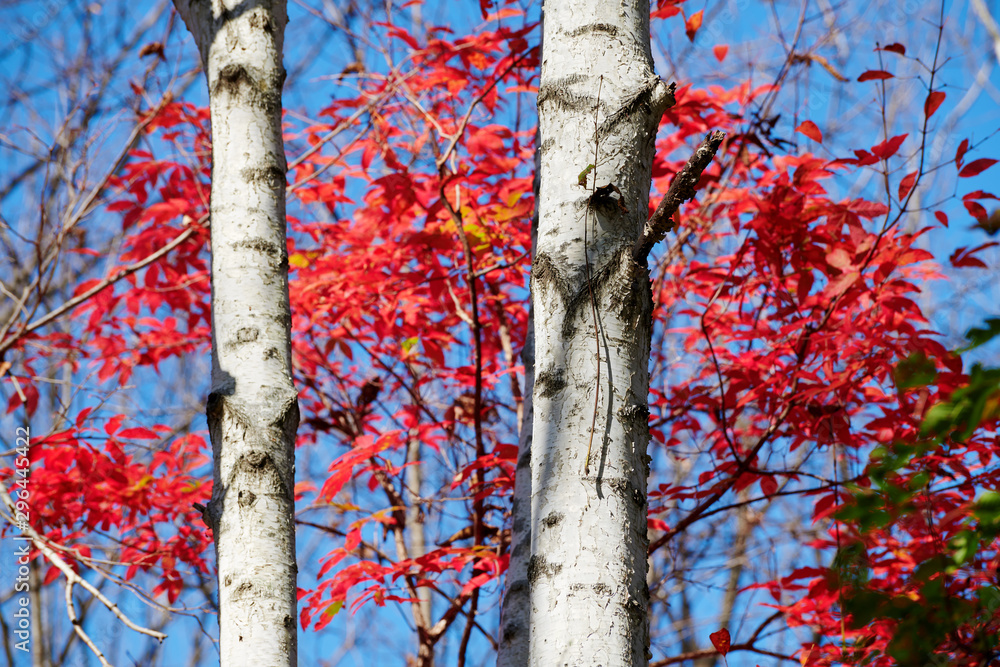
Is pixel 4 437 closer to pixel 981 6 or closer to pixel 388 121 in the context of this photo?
pixel 388 121

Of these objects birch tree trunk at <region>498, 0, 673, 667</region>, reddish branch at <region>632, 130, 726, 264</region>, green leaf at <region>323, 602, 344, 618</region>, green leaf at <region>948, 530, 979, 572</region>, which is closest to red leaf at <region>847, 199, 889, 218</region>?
birch tree trunk at <region>498, 0, 673, 667</region>

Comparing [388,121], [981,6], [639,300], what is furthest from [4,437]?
[981,6]

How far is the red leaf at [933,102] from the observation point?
2.26 metres

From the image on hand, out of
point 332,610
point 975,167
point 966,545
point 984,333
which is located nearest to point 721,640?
point 966,545

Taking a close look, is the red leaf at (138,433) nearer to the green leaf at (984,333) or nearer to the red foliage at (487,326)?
the red foliage at (487,326)

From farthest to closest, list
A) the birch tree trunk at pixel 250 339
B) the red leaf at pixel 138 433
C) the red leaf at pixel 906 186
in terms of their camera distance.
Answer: the red leaf at pixel 138 433, the red leaf at pixel 906 186, the birch tree trunk at pixel 250 339

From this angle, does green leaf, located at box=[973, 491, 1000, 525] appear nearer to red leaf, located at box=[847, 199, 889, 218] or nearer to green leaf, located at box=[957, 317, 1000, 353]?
green leaf, located at box=[957, 317, 1000, 353]

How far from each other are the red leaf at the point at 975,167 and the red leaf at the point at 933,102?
210 mm

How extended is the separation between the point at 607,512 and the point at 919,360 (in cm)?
48

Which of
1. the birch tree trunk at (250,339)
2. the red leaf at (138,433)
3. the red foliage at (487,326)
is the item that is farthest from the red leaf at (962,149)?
the red leaf at (138,433)

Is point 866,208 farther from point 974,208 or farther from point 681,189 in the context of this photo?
point 681,189

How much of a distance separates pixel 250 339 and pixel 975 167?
2234mm

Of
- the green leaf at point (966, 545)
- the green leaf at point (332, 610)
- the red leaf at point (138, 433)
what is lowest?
the green leaf at point (966, 545)

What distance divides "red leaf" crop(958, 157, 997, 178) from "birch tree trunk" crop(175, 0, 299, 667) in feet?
6.81
